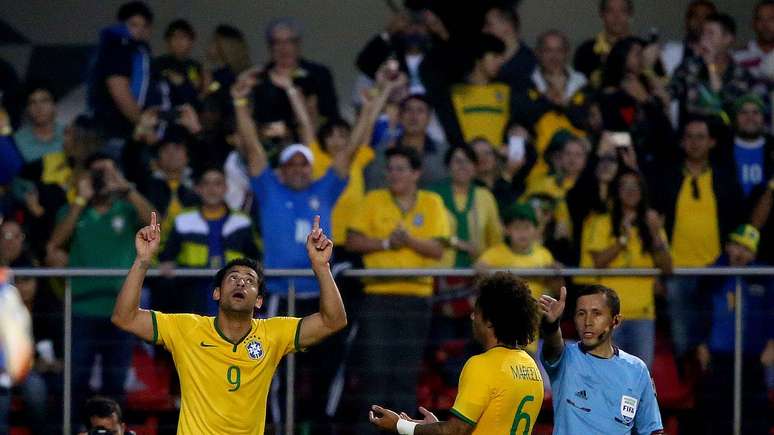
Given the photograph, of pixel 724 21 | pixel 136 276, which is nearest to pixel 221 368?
pixel 136 276

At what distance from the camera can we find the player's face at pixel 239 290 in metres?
7.60

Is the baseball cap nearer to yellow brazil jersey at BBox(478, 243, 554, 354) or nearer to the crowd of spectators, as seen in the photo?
the crowd of spectators

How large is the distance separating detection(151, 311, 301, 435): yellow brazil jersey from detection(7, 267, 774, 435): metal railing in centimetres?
266

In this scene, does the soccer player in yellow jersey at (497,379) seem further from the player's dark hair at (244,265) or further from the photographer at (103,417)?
the photographer at (103,417)

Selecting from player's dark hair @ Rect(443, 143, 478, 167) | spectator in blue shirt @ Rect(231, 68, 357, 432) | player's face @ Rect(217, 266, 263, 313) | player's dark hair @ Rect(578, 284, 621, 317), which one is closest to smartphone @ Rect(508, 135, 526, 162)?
player's dark hair @ Rect(443, 143, 478, 167)

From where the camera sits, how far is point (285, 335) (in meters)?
7.80

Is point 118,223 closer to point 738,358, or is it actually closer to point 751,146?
point 738,358

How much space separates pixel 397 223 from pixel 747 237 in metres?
2.43

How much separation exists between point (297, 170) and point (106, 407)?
289 centimetres

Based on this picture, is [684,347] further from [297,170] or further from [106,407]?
[106,407]

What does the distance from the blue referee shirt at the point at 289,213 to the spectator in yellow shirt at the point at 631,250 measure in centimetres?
185

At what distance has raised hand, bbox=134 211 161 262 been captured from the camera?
7.46 meters

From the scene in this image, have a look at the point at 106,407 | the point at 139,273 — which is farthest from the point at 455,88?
the point at 139,273

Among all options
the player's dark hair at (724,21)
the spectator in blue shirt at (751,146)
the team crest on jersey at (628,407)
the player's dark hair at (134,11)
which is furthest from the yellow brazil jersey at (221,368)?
the player's dark hair at (724,21)
